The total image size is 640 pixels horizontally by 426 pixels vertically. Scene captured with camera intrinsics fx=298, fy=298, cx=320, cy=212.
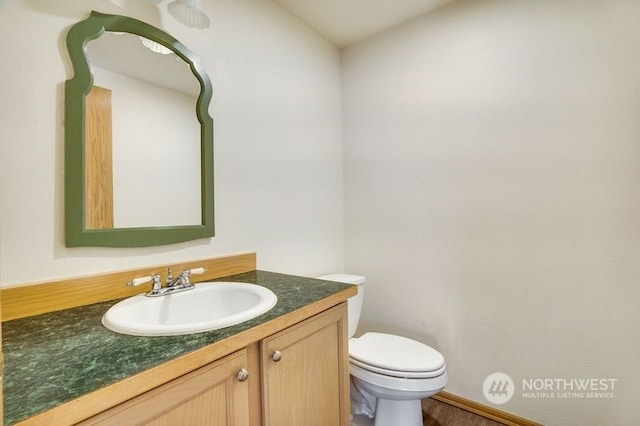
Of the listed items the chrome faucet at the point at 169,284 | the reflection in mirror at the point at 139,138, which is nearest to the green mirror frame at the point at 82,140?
the reflection in mirror at the point at 139,138

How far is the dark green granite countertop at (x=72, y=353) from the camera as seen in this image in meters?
0.49

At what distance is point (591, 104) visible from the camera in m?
1.35

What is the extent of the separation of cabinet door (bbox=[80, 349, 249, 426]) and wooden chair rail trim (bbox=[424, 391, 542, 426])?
Answer: 1454 millimetres

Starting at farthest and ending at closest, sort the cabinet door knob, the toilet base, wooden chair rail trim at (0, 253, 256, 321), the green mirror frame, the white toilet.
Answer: the toilet base, the white toilet, the green mirror frame, wooden chair rail trim at (0, 253, 256, 321), the cabinet door knob

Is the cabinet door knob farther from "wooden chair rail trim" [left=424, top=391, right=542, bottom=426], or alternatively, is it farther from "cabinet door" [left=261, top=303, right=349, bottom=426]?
"wooden chair rail trim" [left=424, top=391, right=542, bottom=426]

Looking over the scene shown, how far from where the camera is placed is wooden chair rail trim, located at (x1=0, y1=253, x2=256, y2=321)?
0.85 metres

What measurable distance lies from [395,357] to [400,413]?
0.27 meters

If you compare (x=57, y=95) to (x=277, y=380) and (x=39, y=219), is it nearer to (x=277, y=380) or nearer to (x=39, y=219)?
(x=39, y=219)

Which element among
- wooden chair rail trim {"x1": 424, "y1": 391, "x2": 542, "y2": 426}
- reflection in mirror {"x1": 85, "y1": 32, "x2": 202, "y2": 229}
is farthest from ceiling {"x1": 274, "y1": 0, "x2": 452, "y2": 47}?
wooden chair rail trim {"x1": 424, "y1": 391, "x2": 542, "y2": 426}

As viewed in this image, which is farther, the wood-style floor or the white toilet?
the wood-style floor

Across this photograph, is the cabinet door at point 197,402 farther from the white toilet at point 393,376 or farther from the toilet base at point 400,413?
the toilet base at point 400,413

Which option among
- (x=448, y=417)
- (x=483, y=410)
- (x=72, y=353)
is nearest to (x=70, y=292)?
(x=72, y=353)

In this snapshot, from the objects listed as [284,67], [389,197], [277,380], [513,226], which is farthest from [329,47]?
[277,380]

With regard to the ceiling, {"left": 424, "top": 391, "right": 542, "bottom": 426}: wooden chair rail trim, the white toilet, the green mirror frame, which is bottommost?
{"left": 424, "top": 391, "right": 542, "bottom": 426}: wooden chair rail trim
